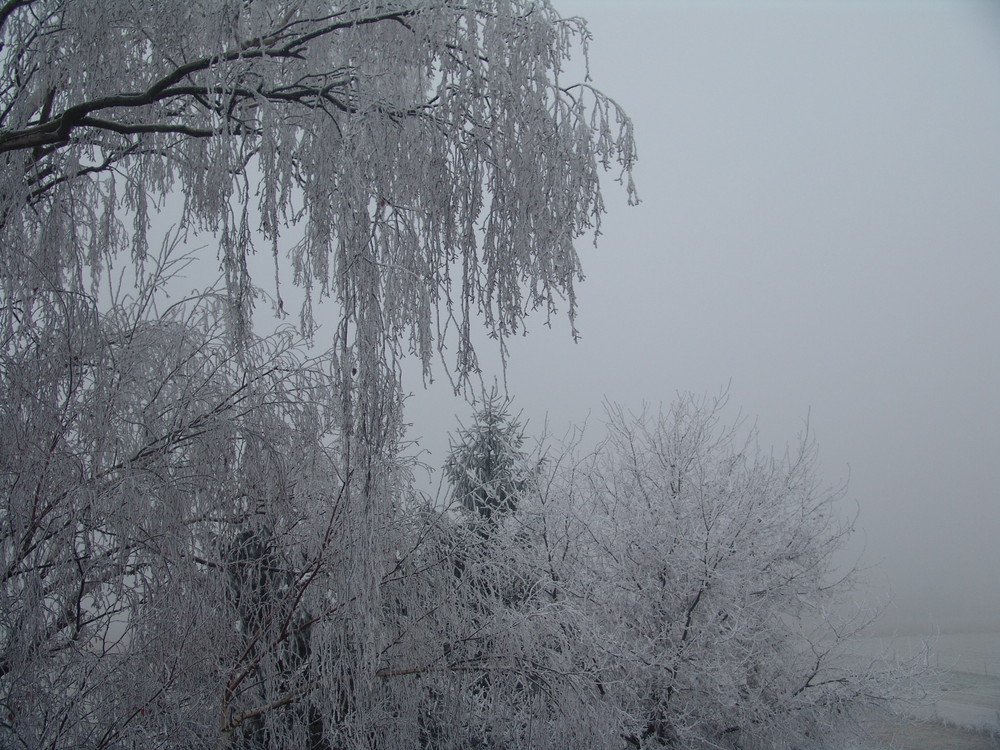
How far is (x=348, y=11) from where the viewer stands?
10.9 feet

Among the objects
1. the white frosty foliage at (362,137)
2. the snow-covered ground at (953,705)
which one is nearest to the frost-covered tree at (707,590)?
the snow-covered ground at (953,705)

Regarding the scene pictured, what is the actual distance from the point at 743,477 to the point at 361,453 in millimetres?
6548

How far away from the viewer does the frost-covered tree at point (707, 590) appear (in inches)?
261

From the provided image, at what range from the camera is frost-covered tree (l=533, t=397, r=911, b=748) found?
6.63m

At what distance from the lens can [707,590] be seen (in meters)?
7.05

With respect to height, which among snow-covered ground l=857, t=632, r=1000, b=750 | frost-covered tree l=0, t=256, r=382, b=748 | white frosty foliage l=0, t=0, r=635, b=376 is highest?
white frosty foliage l=0, t=0, r=635, b=376

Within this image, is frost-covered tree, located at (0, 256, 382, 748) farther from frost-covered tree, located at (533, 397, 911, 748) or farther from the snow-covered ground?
the snow-covered ground

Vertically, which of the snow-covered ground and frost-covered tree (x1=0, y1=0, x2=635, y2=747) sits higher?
frost-covered tree (x1=0, y1=0, x2=635, y2=747)

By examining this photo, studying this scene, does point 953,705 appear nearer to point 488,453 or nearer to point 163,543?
point 488,453

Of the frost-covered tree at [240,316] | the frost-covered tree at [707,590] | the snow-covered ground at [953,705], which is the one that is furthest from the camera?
the snow-covered ground at [953,705]

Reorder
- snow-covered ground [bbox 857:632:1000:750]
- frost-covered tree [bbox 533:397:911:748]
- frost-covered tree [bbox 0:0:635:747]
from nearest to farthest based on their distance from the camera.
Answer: frost-covered tree [bbox 0:0:635:747]
frost-covered tree [bbox 533:397:911:748]
snow-covered ground [bbox 857:632:1000:750]

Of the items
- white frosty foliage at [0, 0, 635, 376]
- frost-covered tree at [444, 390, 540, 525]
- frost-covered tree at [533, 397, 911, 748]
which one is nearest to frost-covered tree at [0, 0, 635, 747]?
white frosty foliage at [0, 0, 635, 376]

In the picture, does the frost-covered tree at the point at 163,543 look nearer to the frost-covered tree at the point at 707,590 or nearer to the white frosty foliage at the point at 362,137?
the white frosty foliage at the point at 362,137

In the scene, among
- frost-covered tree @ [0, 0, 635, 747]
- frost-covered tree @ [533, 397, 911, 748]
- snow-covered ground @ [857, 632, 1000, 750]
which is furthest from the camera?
snow-covered ground @ [857, 632, 1000, 750]
